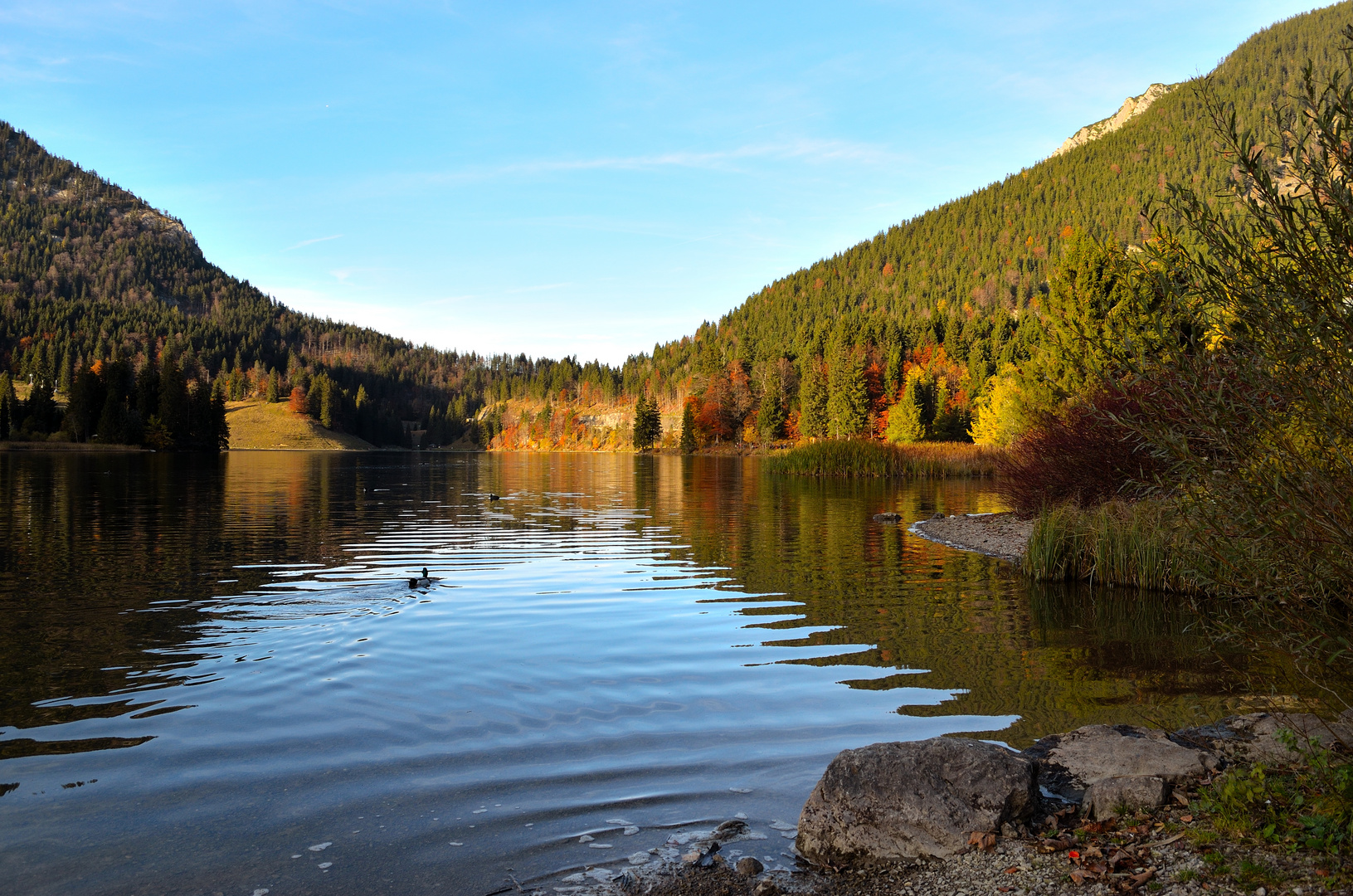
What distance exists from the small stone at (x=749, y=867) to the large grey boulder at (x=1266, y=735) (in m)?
3.81

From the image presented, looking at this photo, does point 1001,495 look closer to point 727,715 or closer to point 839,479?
point 727,715

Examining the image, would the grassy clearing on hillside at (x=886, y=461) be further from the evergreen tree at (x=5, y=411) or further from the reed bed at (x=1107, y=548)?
the evergreen tree at (x=5, y=411)

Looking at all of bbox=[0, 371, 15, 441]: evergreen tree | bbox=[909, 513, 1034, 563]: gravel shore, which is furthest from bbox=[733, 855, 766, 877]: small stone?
bbox=[0, 371, 15, 441]: evergreen tree

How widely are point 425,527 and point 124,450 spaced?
113 m

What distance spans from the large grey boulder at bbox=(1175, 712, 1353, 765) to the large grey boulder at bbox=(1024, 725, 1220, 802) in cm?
37

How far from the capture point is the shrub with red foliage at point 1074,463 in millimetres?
22141

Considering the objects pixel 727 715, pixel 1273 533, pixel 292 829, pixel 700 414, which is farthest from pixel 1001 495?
pixel 700 414

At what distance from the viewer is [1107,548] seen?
1838cm

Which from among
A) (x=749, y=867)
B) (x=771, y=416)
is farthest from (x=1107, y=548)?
(x=771, y=416)

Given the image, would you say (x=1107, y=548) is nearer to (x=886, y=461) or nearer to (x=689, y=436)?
(x=886, y=461)

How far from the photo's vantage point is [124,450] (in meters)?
118

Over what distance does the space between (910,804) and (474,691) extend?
6.17 metres

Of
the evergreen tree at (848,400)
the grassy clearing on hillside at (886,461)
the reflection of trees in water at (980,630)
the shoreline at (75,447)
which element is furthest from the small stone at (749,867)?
the shoreline at (75,447)

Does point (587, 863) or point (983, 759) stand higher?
point (983, 759)
